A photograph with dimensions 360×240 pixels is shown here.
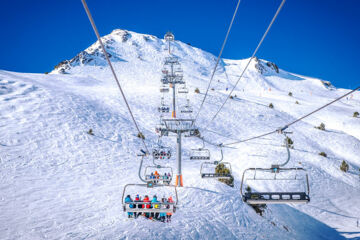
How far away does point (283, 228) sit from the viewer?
42.5 feet

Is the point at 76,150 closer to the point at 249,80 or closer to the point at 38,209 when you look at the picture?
the point at 38,209

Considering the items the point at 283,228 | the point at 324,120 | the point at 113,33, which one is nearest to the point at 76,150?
the point at 283,228

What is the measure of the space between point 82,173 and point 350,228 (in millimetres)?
19129

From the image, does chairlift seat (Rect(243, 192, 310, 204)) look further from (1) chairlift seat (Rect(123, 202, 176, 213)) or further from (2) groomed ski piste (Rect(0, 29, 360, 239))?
(2) groomed ski piste (Rect(0, 29, 360, 239))

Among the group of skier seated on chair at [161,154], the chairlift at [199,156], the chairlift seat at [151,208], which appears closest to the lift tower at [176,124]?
the group of skier seated on chair at [161,154]

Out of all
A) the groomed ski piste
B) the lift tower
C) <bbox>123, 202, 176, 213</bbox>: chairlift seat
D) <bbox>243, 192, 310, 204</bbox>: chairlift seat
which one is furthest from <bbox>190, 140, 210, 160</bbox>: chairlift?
<bbox>123, 202, 176, 213</bbox>: chairlift seat

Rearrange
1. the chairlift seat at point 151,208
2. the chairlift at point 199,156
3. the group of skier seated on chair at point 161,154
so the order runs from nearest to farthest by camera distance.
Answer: the chairlift seat at point 151,208
the chairlift at point 199,156
the group of skier seated on chair at point 161,154

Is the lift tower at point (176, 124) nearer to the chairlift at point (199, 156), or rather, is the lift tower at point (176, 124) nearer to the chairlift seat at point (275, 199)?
the chairlift at point (199, 156)

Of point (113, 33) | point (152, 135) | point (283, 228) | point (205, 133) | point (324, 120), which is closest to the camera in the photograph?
point (283, 228)

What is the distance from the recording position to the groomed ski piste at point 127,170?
10102 mm

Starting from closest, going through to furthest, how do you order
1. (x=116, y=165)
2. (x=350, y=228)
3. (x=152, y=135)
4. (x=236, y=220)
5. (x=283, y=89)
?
1. (x=236, y=220)
2. (x=350, y=228)
3. (x=116, y=165)
4. (x=152, y=135)
5. (x=283, y=89)

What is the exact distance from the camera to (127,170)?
16.4m

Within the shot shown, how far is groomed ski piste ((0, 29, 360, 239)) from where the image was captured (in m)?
10.1

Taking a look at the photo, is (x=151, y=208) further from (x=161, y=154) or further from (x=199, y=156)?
(x=199, y=156)
